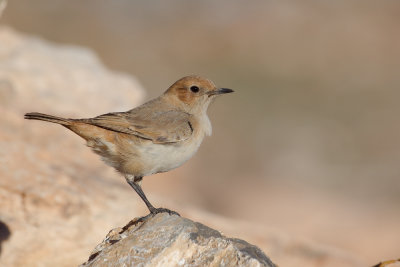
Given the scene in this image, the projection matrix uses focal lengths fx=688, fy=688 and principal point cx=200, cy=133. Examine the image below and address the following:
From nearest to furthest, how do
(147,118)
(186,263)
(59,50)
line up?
(186,263)
(147,118)
(59,50)

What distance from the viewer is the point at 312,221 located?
12.2m

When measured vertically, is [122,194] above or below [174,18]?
below

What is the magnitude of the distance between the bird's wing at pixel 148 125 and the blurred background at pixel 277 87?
432 centimetres

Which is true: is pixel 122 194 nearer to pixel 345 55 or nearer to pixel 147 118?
pixel 147 118

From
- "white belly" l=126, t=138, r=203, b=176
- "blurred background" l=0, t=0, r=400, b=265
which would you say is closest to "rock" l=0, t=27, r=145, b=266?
"white belly" l=126, t=138, r=203, b=176

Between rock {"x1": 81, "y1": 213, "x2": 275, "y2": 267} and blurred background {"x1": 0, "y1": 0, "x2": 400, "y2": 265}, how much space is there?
247 inches

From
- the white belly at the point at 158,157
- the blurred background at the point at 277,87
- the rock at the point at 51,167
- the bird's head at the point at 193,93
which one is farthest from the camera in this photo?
the blurred background at the point at 277,87

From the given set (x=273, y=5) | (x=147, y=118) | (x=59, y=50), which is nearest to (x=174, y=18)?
(x=273, y=5)

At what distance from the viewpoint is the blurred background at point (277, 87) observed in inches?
526

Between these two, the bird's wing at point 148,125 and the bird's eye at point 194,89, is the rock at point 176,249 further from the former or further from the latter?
the bird's eye at point 194,89

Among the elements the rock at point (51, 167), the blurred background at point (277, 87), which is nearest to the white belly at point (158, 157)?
the rock at point (51, 167)

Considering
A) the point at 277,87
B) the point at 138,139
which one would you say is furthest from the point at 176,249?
the point at 277,87

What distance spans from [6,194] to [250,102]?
1494 centimetres

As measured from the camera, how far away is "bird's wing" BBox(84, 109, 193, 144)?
6691mm
